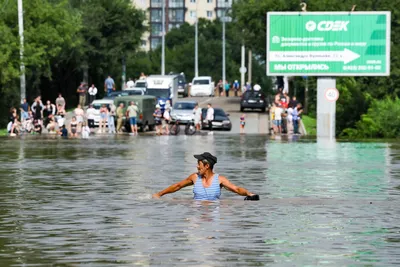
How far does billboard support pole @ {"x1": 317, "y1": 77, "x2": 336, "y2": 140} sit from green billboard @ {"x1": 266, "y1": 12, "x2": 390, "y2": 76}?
108 cm

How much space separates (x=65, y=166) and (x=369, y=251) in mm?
22016

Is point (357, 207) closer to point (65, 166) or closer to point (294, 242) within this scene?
point (294, 242)

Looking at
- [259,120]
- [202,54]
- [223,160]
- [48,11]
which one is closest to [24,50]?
[48,11]

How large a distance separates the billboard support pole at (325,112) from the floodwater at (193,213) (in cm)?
2024

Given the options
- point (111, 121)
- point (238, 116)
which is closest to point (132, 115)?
point (111, 121)

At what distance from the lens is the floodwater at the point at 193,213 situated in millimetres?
17500

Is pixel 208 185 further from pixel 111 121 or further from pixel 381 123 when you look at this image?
pixel 111 121

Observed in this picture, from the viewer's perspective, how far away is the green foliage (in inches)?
2522

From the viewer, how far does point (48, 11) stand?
78812mm

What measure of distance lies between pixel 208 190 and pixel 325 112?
42908mm

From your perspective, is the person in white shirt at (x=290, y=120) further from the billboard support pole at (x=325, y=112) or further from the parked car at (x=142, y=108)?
the parked car at (x=142, y=108)

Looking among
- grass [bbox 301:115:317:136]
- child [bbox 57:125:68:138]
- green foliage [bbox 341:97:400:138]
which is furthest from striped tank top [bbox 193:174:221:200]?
grass [bbox 301:115:317:136]

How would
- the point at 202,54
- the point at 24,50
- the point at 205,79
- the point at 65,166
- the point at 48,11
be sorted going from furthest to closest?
the point at 202,54
the point at 205,79
the point at 48,11
the point at 24,50
the point at 65,166

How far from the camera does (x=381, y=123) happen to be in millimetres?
64188
